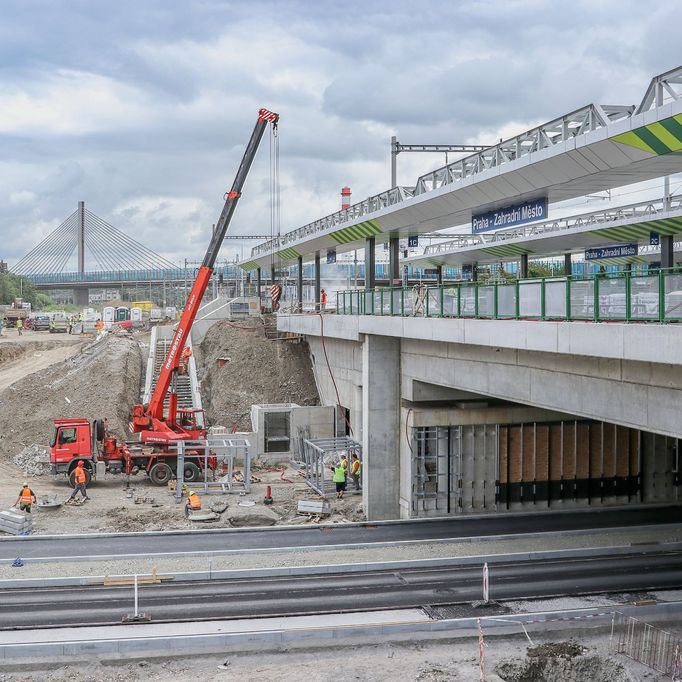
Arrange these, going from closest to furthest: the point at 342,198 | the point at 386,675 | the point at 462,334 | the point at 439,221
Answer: the point at 386,675 → the point at 462,334 → the point at 439,221 → the point at 342,198

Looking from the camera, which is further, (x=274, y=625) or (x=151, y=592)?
(x=151, y=592)

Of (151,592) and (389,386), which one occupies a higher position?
(389,386)

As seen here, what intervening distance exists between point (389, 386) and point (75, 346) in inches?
2050

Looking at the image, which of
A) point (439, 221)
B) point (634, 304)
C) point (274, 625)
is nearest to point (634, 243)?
point (439, 221)

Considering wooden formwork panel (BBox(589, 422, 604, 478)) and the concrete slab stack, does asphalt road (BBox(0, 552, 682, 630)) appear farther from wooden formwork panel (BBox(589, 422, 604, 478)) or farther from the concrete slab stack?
wooden formwork panel (BBox(589, 422, 604, 478))

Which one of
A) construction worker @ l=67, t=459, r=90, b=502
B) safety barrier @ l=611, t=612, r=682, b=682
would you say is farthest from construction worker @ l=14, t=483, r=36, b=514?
safety barrier @ l=611, t=612, r=682, b=682

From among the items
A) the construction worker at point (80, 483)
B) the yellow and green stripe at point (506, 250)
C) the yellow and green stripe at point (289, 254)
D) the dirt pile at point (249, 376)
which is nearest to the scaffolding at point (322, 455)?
the dirt pile at point (249, 376)

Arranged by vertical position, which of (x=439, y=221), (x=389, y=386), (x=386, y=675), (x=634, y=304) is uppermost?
(x=439, y=221)

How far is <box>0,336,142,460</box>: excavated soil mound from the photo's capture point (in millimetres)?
36875

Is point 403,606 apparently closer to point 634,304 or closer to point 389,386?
point 634,304

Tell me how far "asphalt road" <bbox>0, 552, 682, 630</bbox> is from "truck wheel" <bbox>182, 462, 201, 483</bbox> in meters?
11.7

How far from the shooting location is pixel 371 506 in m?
26.5

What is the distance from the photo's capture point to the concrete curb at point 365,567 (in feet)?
64.1

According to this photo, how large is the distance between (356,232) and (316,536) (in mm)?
15394
